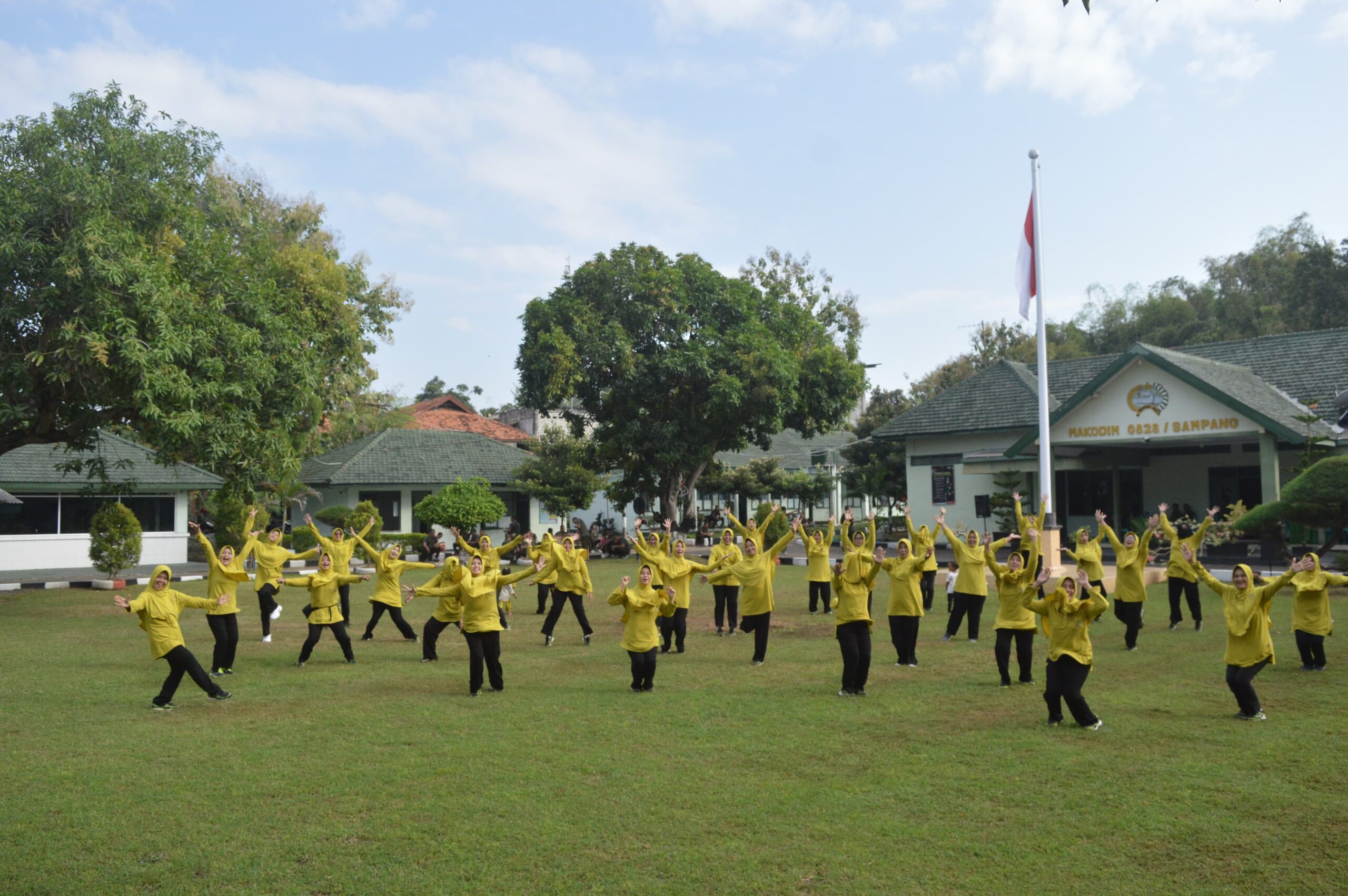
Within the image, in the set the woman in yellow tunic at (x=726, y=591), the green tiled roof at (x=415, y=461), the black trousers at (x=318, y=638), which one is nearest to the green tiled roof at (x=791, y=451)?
the green tiled roof at (x=415, y=461)

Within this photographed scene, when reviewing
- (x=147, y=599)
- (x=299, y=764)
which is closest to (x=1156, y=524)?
(x=299, y=764)

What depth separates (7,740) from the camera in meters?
8.57

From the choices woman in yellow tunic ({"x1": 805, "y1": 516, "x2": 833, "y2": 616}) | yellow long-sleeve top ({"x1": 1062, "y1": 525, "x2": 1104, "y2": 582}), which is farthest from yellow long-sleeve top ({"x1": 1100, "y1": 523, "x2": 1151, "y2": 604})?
woman in yellow tunic ({"x1": 805, "y1": 516, "x2": 833, "y2": 616})

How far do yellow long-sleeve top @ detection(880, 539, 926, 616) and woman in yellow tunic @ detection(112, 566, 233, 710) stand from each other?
7199 mm

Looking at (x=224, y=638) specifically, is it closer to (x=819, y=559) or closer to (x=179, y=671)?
(x=179, y=671)

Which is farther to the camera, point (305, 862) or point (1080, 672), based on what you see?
point (1080, 672)

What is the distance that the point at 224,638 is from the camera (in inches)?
453

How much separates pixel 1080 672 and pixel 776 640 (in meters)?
6.08

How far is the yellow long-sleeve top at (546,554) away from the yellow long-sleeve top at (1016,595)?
6.06 m

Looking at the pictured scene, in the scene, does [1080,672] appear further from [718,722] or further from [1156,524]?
[1156,524]

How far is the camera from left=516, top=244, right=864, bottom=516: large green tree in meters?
31.7

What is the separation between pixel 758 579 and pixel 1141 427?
17832 mm

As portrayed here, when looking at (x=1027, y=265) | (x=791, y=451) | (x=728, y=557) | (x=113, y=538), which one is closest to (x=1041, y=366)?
(x=1027, y=265)

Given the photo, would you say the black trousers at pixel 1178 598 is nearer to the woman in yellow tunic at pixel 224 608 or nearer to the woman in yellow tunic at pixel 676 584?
the woman in yellow tunic at pixel 676 584
